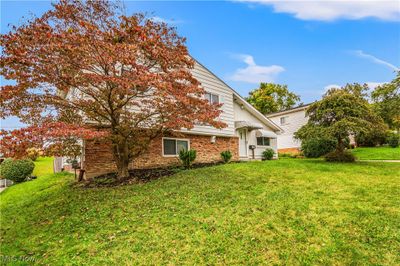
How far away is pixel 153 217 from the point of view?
20.7 feet

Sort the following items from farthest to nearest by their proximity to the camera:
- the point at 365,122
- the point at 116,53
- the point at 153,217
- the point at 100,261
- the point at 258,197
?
the point at 365,122 → the point at 116,53 → the point at 258,197 → the point at 153,217 → the point at 100,261

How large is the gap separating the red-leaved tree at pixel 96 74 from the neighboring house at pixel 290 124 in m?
20.3

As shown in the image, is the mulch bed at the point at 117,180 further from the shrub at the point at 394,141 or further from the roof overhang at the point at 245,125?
the shrub at the point at 394,141

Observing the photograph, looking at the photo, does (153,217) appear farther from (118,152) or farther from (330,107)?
(330,107)

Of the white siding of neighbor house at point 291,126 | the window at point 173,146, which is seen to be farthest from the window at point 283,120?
the window at point 173,146

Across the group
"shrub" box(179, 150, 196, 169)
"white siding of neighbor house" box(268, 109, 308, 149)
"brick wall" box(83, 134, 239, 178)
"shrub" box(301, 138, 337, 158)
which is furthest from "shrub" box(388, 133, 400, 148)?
"shrub" box(179, 150, 196, 169)

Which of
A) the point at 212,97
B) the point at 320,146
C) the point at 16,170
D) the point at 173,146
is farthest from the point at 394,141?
the point at 16,170

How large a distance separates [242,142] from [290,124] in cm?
1205

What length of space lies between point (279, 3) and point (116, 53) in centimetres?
860

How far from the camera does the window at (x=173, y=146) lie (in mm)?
14656

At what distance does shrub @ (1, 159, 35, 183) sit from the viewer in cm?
1719

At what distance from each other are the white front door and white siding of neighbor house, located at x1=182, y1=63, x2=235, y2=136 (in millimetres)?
1480

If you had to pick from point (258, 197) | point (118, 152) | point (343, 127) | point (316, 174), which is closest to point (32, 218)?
point (118, 152)

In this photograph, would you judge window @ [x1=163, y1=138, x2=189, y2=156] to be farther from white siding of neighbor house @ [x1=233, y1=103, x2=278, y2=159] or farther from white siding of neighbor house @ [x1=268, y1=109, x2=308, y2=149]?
white siding of neighbor house @ [x1=268, y1=109, x2=308, y2=149]
